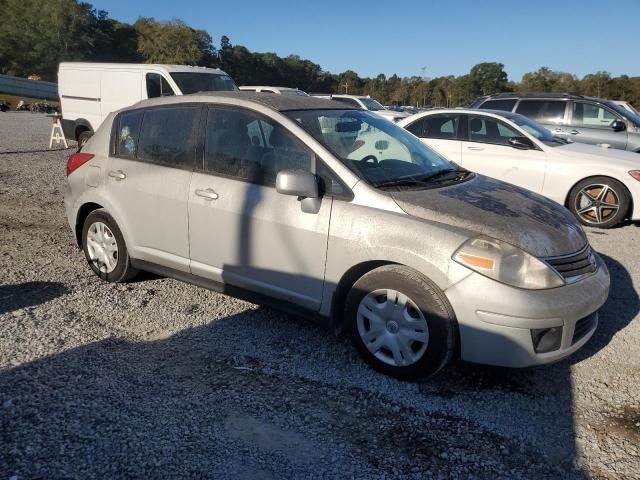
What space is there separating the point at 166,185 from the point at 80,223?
1.32 m

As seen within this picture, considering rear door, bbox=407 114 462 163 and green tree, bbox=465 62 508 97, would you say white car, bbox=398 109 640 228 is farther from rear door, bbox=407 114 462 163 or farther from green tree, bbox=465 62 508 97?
green tree, bbox=465 62 508 97

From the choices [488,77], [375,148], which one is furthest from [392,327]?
[488,77]

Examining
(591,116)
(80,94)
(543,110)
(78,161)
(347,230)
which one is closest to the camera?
(347,230)

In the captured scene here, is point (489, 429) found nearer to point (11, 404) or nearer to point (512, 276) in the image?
point (512, 276)

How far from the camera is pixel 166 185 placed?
418 cm

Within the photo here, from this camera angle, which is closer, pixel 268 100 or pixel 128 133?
pixel 268 100

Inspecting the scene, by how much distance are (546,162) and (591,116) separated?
4371 millimetres

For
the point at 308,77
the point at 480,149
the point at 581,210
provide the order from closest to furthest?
the point at 581,210 < the point at 480,149 < the point at 308,77

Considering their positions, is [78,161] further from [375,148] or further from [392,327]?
[392,327]

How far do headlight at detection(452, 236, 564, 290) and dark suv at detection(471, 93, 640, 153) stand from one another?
870cm

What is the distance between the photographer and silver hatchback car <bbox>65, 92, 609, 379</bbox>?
3.07m

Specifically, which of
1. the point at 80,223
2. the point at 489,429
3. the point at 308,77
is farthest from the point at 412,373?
the point at 308,77

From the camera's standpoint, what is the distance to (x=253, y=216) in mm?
3713

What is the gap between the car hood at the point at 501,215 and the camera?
124 inches
